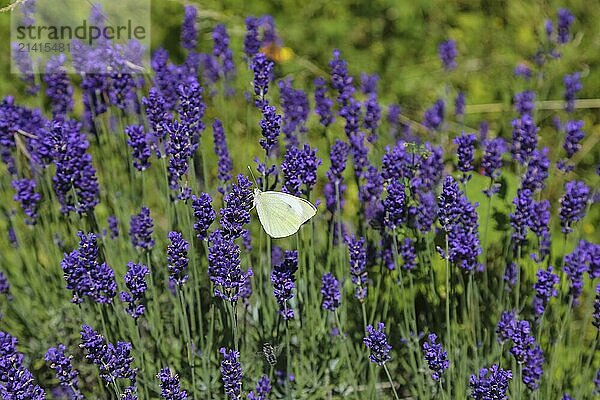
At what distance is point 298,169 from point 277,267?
1.00ft

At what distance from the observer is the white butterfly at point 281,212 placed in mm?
2203

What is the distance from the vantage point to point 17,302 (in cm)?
295

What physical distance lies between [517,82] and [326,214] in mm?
2162

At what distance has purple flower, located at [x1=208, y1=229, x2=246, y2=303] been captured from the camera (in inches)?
76.1

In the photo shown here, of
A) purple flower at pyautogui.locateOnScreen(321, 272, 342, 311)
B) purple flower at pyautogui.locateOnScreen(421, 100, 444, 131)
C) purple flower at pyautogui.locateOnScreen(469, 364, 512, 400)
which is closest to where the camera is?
purple flower at pyautogui.locateOnScreen(469, 364, 512, 400)

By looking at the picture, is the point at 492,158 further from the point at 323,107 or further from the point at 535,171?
the point at 323,107

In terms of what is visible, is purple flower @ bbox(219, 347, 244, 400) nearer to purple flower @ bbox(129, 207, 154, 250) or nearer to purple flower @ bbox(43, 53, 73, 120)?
purple flower @ bbox(129, 207, 154, 250)

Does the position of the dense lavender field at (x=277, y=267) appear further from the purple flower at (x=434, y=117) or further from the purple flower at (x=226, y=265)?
the purple flower at (x=434, y=117)

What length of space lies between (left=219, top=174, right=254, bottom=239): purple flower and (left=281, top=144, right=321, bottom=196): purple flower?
0.72 ft

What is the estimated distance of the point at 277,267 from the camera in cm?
207

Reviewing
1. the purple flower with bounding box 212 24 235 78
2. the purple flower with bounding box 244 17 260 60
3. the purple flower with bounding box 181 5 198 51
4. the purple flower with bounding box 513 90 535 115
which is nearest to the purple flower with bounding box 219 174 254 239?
the purple flower with bounding box 244 17 260 60

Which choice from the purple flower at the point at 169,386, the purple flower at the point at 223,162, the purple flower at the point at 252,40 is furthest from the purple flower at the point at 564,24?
the purple flower at the point at 169,386

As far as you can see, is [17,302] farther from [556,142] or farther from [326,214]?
[556,142]

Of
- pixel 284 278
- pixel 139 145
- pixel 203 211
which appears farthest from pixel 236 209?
pixel 139 145
